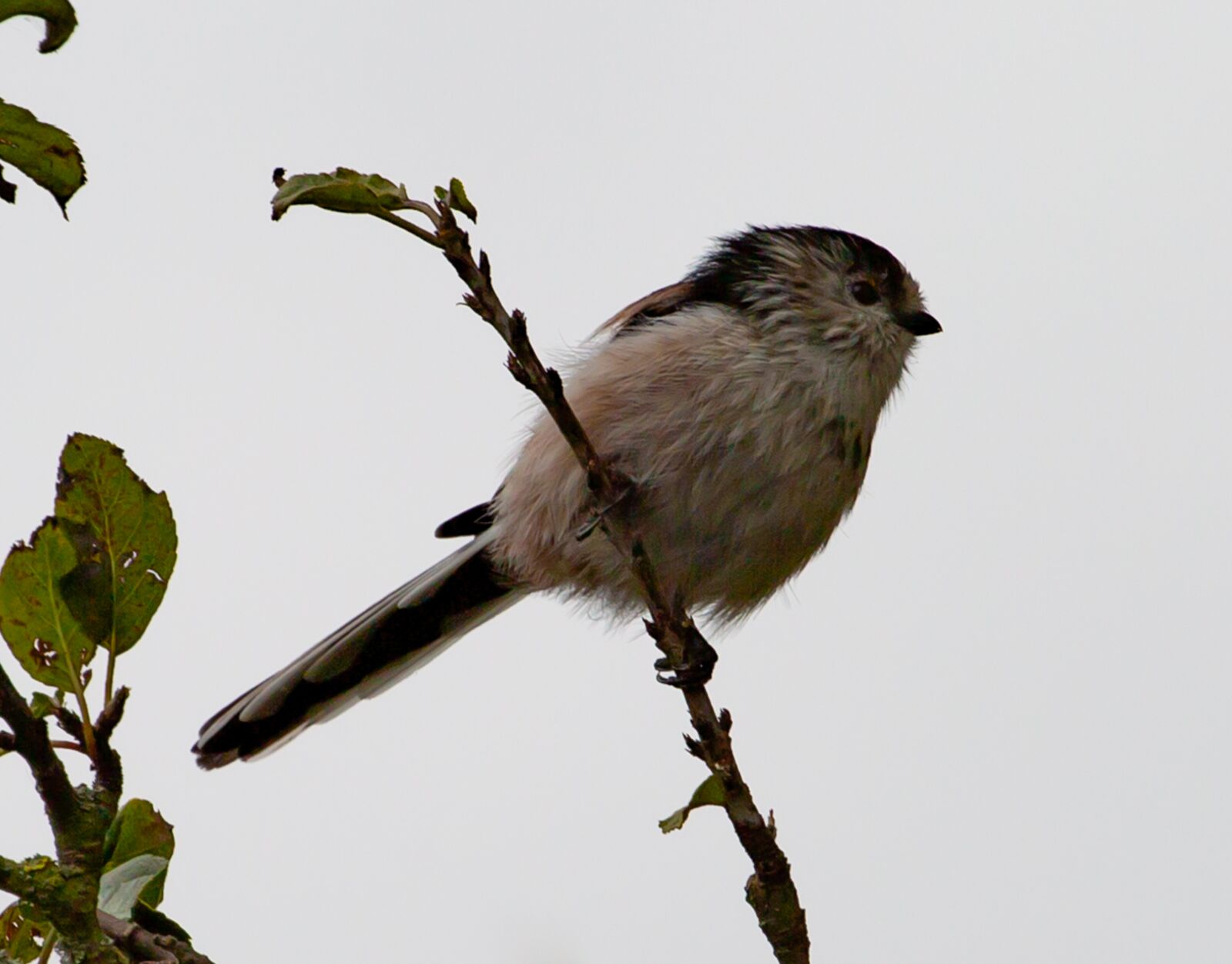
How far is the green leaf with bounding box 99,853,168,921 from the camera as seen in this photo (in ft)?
→ 6.44

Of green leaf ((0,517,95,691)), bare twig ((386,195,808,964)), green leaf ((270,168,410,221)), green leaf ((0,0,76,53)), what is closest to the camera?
green leaf ((0,0,76,53))

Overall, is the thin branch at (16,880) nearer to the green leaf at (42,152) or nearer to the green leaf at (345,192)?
the green leaf at (42,152)

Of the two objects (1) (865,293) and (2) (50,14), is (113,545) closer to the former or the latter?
(2) (50,14)

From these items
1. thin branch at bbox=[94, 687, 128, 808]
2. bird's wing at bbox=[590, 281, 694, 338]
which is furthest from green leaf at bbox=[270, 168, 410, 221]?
bird's wing at bbox=[590, 281, 694, 338]

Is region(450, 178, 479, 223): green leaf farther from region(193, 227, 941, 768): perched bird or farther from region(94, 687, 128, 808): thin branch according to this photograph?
region(193, 227, 941, 768): perched bird

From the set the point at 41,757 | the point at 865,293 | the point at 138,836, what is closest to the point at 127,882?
the point at 138,836

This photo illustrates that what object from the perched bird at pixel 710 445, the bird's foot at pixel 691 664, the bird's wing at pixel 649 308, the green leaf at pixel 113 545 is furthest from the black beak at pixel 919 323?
the green leaf at pixel 113 545

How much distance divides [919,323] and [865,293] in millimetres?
197

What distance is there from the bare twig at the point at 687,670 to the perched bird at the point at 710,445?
2.75 ft

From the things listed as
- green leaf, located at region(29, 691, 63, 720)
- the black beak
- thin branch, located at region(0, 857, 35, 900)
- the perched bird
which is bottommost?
thin branch, located at region(0, 857, 35, 900)

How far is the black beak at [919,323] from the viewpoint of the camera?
435 cm

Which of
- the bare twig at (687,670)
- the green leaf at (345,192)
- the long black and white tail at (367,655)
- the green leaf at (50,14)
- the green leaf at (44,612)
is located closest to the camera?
the green leaf at (50,14)

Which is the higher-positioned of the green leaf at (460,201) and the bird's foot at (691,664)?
the green leaf at (460,201)

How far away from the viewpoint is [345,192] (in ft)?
7.05
